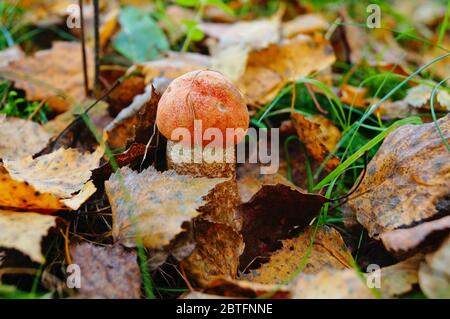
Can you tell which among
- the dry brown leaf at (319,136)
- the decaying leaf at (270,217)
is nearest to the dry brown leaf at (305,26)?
the dry brown leaf at (319,136)

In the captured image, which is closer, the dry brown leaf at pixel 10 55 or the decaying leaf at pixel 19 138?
the decaying leaf at pixel 19 138

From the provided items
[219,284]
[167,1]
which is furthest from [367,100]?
[167,1]

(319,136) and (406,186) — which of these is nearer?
(406,186)

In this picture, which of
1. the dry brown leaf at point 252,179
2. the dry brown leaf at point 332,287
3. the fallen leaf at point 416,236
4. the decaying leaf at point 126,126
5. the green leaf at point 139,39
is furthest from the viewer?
the green leaf at point 139,39

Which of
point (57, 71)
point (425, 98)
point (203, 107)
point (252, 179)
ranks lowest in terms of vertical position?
point (252, 179)

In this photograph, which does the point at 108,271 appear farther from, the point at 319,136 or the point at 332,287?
the point at 319,136

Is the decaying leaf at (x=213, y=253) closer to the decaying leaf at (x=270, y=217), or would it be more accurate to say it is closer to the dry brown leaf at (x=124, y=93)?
the decaying leaf at (x=270, y=217)

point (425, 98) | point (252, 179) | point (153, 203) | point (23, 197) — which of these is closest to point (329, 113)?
point (425, 98)
